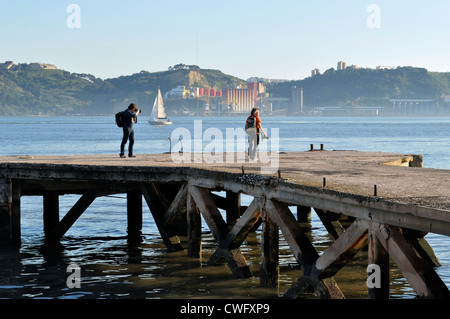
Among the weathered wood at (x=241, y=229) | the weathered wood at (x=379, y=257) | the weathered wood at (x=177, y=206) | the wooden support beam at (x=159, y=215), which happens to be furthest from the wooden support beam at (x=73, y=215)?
the weathered wood at (x=379, y=257)

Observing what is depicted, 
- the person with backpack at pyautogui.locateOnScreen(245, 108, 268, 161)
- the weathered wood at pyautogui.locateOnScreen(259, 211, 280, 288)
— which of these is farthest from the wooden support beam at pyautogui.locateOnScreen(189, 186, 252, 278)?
the person with backpack at pyautogui.locateOnScreen(245, 108, 268, 161)

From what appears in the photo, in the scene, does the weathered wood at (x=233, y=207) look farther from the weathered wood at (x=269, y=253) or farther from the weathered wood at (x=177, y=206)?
the weathered wood at (x=269, y=253)

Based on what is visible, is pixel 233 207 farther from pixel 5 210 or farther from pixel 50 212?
pixel 5 210

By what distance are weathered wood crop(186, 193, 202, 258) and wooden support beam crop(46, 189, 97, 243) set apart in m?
3.29

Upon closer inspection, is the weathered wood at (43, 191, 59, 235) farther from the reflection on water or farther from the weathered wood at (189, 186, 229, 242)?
the weathered wood at (189, 186, 229, 242)

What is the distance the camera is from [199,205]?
17.6m

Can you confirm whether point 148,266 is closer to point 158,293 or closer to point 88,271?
point 88,271

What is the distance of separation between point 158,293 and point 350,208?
4.85 m

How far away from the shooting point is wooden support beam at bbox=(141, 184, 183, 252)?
19.7 metres

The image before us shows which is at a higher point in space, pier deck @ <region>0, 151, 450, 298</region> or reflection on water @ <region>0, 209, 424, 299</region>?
pier deck @ <region>0, 151, 450, 298</region>

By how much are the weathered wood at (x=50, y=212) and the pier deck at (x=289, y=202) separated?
1.1 inches

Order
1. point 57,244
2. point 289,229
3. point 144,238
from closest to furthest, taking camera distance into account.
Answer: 1. point 289,229
2. point 57,244
3. point 144,238

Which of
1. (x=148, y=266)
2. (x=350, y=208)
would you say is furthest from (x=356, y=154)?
(x=350, y=208)

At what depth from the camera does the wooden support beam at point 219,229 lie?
1656cm
